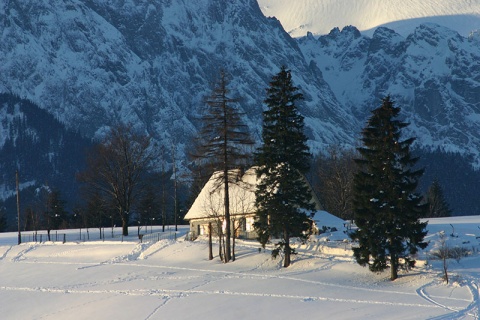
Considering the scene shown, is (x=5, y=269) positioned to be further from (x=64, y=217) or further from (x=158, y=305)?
(x=64, y=217)

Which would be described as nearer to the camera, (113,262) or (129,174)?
(113,262)

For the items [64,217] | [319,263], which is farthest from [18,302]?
[64,217]

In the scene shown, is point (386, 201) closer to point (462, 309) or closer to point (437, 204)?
point (462, 309)

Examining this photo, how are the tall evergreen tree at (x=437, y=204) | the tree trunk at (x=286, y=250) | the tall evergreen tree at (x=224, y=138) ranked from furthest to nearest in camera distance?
the tall evergreen tree at (x=437, y=204) → the tall evergreen tree at (x=224, y=138) → the tree trunk at (x=286, y=250)

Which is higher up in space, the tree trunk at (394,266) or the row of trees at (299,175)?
the row of trees at (299,175)

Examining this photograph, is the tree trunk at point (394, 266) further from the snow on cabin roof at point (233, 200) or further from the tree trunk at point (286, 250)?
the snow on cabin roof at point (233, 200)

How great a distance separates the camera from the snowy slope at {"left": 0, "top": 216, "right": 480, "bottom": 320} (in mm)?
35438

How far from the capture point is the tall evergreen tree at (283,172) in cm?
4625

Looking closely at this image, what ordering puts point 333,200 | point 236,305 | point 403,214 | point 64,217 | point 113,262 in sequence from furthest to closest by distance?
point 64,217 → point 333,200 → point 113,262 → point 403,214 → point 236,305

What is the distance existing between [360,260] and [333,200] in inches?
1942

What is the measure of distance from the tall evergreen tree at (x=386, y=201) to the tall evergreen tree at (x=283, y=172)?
18.1ft

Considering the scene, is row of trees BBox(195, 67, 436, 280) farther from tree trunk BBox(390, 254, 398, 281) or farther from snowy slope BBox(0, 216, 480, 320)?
snowy slope BBox(0, 216, 480, 320)

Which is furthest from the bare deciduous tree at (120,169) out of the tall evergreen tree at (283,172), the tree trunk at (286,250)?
the tree trunk at (286,250)

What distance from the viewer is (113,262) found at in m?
54.4
